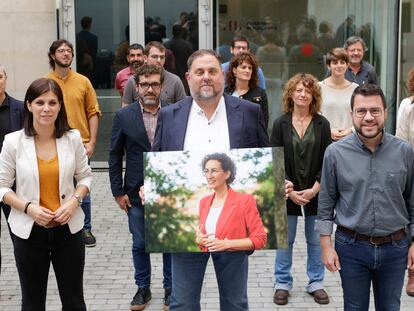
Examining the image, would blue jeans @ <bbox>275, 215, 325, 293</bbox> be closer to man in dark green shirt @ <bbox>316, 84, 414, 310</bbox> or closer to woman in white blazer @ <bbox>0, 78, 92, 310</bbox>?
man in dark green shirt @ <bbox>316, 84, 414, 310</bbox>

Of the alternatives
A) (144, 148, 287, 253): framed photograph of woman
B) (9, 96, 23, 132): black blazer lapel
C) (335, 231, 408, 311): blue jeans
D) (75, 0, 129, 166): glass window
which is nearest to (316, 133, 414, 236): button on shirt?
(335, 231, 408, 311): blue jeans

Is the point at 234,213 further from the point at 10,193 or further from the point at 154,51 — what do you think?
the point at 154,51

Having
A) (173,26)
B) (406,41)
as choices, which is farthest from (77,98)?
(406,41)

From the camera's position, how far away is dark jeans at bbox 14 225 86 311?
4.62m

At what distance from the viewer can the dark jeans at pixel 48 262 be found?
4625mm

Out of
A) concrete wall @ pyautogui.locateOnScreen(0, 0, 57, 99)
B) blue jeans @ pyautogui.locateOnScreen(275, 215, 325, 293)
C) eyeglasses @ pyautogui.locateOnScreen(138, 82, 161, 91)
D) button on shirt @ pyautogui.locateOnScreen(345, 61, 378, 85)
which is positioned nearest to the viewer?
eyeglasses @ pyautogui.locateOnScreen(138, 82, 161, 91)

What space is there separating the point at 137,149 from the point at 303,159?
1.42 meters

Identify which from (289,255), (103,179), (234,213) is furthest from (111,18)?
(234,213)

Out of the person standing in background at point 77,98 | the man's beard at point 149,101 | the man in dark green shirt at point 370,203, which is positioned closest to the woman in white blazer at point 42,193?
the man's beard at point 149,101

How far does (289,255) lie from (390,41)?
22.8ft

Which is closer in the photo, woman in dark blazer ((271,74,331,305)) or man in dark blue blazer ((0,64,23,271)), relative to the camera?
man in dark blue blazer ((0,64,23,271))

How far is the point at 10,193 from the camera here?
459 centimetres

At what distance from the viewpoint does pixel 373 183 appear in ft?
13.9

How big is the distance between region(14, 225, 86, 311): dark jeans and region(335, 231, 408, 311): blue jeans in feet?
5.66
